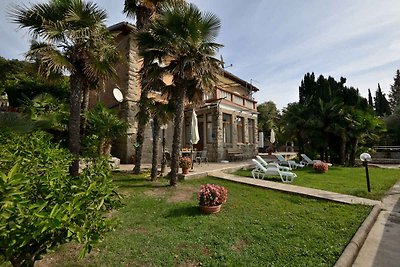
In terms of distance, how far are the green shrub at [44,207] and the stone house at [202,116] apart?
39.2 ft

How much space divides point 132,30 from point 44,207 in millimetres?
16074

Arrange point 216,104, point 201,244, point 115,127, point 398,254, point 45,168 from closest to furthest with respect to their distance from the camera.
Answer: point 45,168
point 398,254
point 201,244
point 115,127
point 216,104

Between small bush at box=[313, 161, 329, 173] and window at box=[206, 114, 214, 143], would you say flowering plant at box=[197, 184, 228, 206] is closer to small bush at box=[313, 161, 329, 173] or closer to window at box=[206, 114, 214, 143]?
small bush at box=[313, 161, 329, 173]

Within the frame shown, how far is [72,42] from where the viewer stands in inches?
272

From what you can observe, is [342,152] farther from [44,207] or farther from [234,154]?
[44,207]

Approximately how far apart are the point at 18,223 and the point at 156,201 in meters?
5.56

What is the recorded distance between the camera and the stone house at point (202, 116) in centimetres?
1598

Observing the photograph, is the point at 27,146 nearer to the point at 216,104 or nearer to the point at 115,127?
the point at 115,127

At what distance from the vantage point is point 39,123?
272 inches

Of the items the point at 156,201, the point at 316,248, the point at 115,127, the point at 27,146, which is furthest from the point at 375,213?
the point at 115,127

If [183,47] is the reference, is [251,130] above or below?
below

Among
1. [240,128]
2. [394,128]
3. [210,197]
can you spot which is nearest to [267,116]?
[394,128]

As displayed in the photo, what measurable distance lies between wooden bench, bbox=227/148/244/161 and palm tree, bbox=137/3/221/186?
9.56m

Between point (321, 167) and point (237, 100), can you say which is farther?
point (237, 100)
